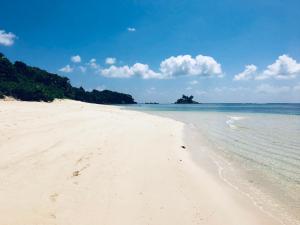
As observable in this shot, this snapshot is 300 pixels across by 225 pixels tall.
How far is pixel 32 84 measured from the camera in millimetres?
45906

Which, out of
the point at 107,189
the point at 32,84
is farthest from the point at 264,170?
the point at 32,84

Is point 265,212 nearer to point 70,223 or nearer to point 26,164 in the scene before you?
point 70,223

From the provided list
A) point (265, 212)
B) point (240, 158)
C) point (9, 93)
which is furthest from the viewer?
point (9, 93)

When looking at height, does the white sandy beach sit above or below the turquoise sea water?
above

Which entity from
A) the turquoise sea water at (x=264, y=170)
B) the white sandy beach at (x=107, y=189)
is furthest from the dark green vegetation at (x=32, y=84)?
the turquoise sea water at (x=264, y=170)

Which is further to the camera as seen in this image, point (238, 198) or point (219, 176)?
point (219, 176)

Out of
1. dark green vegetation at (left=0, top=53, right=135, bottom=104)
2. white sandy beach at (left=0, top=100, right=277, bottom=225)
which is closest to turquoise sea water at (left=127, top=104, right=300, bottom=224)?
white sandy beach at (left=0, top=100, right=277, bottom=225)

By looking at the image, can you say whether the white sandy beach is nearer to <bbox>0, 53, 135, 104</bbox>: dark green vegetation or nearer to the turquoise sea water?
the turquoise sea water

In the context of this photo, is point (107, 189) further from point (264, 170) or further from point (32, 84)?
point (32, 84)

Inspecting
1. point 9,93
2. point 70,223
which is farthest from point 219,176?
point 9,93

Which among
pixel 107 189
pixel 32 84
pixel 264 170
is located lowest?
pixel 264 170

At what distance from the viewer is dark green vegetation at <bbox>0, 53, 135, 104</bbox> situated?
39.5 meters

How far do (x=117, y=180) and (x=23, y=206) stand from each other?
2.29 metres

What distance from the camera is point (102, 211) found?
4.81 metres
